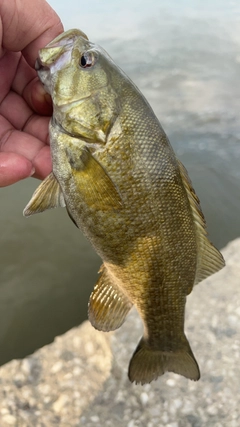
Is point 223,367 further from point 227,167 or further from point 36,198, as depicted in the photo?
point 227,167

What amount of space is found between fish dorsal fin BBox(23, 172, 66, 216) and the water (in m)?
1.71

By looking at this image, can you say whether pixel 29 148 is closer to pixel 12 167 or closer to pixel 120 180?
pixel 12 167

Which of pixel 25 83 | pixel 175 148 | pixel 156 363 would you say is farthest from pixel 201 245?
pixel 175 148

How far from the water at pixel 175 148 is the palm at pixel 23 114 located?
1.55 m

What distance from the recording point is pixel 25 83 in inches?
95.4

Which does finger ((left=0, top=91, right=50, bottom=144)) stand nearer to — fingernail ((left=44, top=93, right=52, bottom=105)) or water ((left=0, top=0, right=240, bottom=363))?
fingernail ((left=44, top=93, right=52, bottom=105))

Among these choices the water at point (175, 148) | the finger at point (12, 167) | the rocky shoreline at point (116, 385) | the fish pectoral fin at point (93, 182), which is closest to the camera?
the fish pectoral fin at point (93, 182)

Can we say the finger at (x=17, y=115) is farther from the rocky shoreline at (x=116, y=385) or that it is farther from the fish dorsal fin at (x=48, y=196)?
the rocky shoreline at (x=116, y=385)

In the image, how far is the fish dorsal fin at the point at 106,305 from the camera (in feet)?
6.29

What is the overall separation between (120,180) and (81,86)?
0.46 meters

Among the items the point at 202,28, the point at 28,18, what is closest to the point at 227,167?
the point at 28,18

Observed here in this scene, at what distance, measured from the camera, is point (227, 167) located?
Result: 16.1ft

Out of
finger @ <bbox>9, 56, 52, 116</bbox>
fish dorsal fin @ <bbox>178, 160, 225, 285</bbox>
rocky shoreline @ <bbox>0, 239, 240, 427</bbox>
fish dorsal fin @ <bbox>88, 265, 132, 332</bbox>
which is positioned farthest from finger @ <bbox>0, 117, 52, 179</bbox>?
rocky shoreline @ <bbox>0, 239, 240, 427</bbox>

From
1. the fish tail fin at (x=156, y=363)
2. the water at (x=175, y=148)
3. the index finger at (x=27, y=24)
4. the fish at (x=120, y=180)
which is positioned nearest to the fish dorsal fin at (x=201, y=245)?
the fish at (x=120, y=180)
